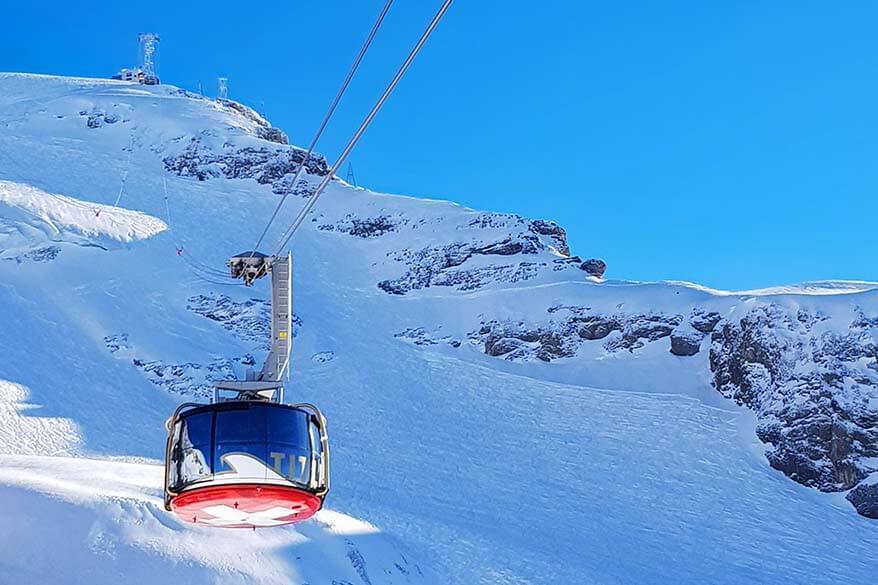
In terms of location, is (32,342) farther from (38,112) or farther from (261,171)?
(38,112)

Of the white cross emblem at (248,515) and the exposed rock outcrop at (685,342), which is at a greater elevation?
the exposed rock outcrop at (685,342)

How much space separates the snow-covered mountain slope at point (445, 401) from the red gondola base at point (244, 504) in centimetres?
894

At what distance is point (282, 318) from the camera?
13125 mm

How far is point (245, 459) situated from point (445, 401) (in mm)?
29597

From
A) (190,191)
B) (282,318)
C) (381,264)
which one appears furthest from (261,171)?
(282,318)

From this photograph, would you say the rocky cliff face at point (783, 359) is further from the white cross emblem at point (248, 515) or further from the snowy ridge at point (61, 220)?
the white cross emblem at point (248, 515)

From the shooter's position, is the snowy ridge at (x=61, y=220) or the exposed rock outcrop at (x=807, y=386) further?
the snowy ridge at (x=61, y=220)

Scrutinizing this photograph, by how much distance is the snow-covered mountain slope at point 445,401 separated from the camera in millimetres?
23891

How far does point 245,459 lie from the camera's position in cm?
1054

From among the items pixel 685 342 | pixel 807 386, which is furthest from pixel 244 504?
pixel 685 342

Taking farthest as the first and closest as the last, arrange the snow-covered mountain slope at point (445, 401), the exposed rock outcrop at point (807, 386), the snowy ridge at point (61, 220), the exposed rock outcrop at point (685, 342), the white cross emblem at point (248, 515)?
the snowy ridge at point (61, 220) < the exposed rock outcrop at point (685, 342) < the exposed rock outcrop at point (807, 386) < the snow-covered mountain slope at point (445, 401) < the white cross emblem at point (248, 515)

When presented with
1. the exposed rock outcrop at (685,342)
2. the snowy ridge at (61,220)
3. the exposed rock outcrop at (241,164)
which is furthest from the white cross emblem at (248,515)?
the exposed rock outcrop at (241,164)

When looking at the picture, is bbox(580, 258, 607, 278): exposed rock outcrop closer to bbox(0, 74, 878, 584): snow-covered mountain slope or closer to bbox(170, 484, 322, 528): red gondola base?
bbox(0, 74, 878, 584): snow-covered mountain slope

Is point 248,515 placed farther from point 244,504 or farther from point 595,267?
point 595,267
